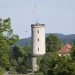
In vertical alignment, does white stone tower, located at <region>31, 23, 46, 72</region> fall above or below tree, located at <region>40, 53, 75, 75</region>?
above

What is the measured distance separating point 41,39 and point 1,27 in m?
67.5

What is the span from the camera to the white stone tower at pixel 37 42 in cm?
10362

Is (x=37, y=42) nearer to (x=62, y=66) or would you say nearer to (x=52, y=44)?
(x=52, y=44)

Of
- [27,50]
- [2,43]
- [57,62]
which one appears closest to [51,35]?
[27,50]

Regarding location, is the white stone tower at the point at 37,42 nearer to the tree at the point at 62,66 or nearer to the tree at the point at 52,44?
the tree at the point at 52,44

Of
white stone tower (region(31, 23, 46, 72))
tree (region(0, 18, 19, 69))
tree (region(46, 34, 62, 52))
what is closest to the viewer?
tree (region(0, 18, 19, 69))

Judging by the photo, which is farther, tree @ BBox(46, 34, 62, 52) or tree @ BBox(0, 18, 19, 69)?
tree @ BBox(46, 34, 62, 52)

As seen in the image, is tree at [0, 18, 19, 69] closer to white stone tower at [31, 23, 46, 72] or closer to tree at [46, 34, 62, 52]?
white stone tower at [31, 23, 46, 72]

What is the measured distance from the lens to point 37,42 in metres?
104

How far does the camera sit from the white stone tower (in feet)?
340

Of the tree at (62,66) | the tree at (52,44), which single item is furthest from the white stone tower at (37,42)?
the tree at (62,66)

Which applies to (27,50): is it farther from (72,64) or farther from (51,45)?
(72,64)

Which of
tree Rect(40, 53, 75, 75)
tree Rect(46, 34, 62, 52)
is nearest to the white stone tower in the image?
tree Rect(46, 34, 62, 52)

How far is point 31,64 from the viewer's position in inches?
4304
